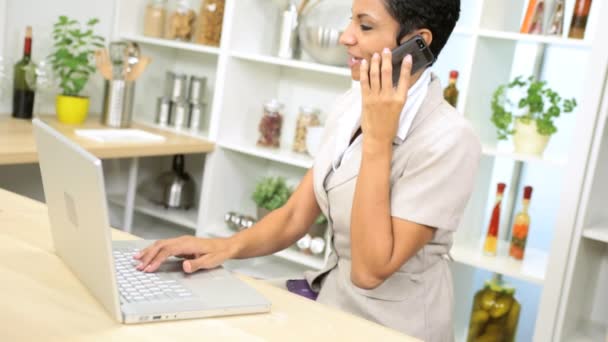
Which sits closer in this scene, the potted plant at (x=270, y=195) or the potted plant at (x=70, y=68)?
the potted plant at (x=70, y=68)

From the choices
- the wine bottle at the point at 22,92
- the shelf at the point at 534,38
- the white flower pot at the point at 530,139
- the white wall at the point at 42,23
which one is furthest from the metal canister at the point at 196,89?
the white flower pot at the point at 530,139

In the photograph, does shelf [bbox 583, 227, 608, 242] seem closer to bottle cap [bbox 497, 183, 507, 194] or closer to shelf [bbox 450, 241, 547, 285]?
shelf [bbox 450, 241, 547, 285]

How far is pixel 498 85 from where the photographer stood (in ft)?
9.10

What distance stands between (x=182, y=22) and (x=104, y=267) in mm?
2396

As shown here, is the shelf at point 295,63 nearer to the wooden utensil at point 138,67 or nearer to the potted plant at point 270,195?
the wooden utensil at point 138,67

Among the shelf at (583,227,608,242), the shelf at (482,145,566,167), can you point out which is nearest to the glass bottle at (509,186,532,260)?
the shelf at (482,145,566,167)

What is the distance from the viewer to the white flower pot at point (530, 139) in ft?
8.34

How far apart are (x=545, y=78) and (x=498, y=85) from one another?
203 mm

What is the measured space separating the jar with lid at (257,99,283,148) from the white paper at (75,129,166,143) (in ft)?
1.37

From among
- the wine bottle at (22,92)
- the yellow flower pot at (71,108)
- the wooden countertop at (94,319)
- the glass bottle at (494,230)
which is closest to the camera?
the wooden countertop at (94,319)

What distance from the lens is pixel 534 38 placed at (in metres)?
2.46

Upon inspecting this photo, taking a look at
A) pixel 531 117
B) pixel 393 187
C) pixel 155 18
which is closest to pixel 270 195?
pixel 155 18

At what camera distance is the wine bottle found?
2887 mm

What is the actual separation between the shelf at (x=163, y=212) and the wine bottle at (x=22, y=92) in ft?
2.25
